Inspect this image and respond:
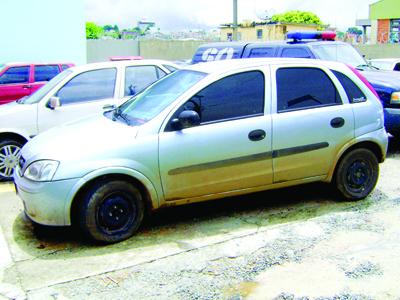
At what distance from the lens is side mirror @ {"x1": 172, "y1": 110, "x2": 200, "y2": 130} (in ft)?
14.9

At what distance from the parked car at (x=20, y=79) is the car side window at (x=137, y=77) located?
4.07m

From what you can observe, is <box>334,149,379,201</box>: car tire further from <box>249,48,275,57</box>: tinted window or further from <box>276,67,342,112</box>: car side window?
<box>249,48,275,57</box>: tinted window

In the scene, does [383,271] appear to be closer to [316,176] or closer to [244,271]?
[244,271]

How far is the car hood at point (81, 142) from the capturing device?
4.31 meters

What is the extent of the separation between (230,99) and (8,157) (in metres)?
3.60

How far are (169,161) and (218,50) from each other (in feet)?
24.8

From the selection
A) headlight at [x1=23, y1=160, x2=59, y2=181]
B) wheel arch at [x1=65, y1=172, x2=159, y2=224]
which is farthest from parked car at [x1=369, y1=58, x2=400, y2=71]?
headlight at [x1=23, y1=160, x2=59, y2=181]

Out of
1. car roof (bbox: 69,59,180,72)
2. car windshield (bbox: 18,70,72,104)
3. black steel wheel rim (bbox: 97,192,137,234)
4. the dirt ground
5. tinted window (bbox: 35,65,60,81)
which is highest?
car roof (bbox: 69,59,180,72)

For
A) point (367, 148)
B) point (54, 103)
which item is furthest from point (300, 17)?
point (367, 148)

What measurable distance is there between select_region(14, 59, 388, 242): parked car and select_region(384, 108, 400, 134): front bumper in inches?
99.2

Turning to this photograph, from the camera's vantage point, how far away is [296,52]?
982 cm

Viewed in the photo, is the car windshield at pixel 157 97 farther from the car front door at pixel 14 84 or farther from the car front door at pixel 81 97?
the car front door at pixel 14 84

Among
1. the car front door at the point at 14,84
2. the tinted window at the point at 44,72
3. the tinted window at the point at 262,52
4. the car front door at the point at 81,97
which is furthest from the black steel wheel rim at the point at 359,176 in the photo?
the tinted window at the point at 44,72

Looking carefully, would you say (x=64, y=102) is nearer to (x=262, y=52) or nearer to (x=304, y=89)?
(x=304, y=89)
